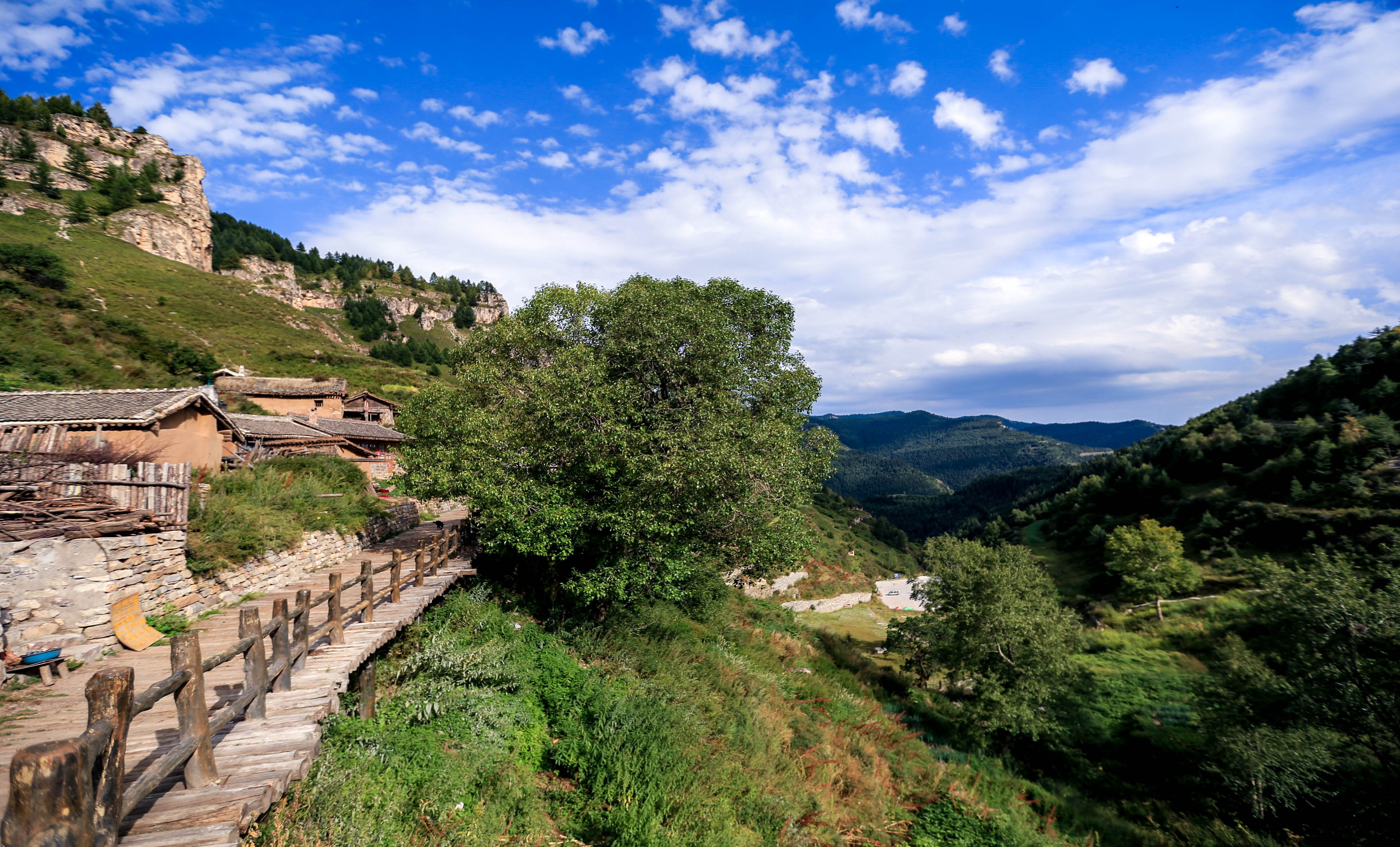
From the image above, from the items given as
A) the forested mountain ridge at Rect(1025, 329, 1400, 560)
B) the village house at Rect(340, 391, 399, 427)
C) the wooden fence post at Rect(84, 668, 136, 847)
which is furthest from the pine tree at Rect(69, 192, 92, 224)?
the forested mountain ridge at Rect(1025, 329, 1400, 560)

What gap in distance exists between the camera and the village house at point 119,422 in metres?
13.8

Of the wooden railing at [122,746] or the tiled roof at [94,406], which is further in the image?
the tiled roof at [94,406]

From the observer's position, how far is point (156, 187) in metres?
96.5

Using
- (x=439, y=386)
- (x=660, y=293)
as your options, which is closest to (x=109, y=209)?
(x=439, y=386)

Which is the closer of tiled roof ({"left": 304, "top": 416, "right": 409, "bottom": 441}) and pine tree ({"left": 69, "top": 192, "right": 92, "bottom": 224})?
tiled roof ({"left": 304, "top": 416, "right": 409, "bottom": 441})

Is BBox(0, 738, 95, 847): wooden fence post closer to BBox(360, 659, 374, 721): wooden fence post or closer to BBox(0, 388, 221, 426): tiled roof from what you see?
BBox(360, 659, 374, 721): wooden fence post

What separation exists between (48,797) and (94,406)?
21.4 meters

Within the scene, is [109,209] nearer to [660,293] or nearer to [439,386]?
[439,386]

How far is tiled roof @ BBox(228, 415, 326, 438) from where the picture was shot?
29.5m

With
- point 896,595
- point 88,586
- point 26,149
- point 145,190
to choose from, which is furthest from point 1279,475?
point 26,149

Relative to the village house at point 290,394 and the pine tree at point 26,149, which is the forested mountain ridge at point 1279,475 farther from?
the pine tree at point 26,149

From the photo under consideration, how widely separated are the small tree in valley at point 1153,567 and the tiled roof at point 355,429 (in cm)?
6237

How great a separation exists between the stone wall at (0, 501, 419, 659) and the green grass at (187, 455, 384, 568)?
64 cm

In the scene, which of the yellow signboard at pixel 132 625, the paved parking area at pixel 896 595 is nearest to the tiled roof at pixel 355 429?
the yellow signboard at pixel 132 625
